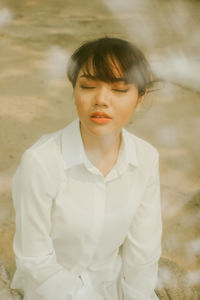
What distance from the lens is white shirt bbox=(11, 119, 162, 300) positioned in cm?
110

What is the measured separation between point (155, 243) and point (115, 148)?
0.42 meters

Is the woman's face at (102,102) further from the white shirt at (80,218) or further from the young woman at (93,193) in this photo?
the white shirt at (80,218)

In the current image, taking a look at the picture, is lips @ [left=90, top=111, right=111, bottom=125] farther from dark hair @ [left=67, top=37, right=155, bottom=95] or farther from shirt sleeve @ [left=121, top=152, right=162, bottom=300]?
shirt sleeve @ [left=121, top=152, right=162, bottom=300]

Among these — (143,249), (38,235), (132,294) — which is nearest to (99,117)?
(38,235)

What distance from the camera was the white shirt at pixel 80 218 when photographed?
110cm

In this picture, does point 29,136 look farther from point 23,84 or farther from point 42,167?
point 42,167

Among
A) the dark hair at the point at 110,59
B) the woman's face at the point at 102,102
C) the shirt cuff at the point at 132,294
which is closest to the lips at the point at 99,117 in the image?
the woman's face at the point at 102,102

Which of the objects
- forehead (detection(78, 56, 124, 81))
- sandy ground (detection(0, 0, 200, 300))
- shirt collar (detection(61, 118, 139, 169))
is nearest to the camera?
forehead (detection(78, 56, 124, 81))

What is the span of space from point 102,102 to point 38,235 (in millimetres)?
497

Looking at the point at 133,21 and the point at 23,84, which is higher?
the point at 133,21

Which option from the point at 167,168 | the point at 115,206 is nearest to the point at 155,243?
the point at 115,206

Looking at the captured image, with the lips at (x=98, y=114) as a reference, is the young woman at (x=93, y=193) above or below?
below

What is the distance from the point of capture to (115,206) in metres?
1.19

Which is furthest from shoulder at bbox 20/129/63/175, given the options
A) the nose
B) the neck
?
the nose
